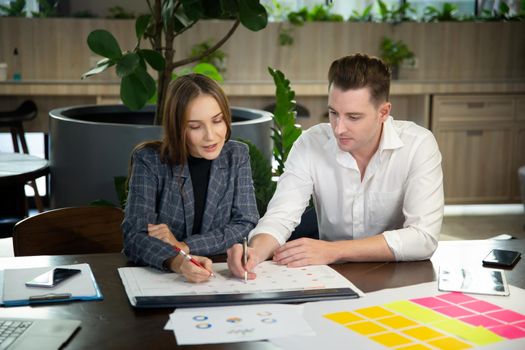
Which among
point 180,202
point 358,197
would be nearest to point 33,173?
point 180,202

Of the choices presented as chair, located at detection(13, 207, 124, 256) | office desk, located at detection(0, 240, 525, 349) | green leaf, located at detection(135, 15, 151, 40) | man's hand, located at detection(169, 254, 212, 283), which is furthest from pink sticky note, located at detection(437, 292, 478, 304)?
green leaf, located at detection(135, 15, 151, 40)

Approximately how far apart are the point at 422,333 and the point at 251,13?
6.40 ft

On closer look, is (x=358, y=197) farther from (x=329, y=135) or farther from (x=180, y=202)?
(x=180, y=202)

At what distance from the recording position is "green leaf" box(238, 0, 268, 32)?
121 inches

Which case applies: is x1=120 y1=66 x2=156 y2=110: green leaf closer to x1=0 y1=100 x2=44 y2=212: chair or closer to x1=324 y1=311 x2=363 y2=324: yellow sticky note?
x1=324 y1=311 x2=363 y2=324: yellow sticky note

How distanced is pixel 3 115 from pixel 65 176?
2394 mm

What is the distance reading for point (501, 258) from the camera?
6.45 feet

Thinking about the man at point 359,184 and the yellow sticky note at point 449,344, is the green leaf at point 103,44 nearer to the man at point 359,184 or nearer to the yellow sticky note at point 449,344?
the man at point 359,184

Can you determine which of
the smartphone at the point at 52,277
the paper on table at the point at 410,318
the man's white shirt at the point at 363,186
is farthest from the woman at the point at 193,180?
the paper on table at the point at 410,318

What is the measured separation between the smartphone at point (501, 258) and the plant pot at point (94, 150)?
5.39ft

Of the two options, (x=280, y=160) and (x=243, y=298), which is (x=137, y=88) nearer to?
(x=280, y=160)

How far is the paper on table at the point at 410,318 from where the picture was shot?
1386 mm

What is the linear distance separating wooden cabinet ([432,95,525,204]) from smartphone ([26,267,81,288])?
188 inches

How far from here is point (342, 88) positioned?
2.15m
